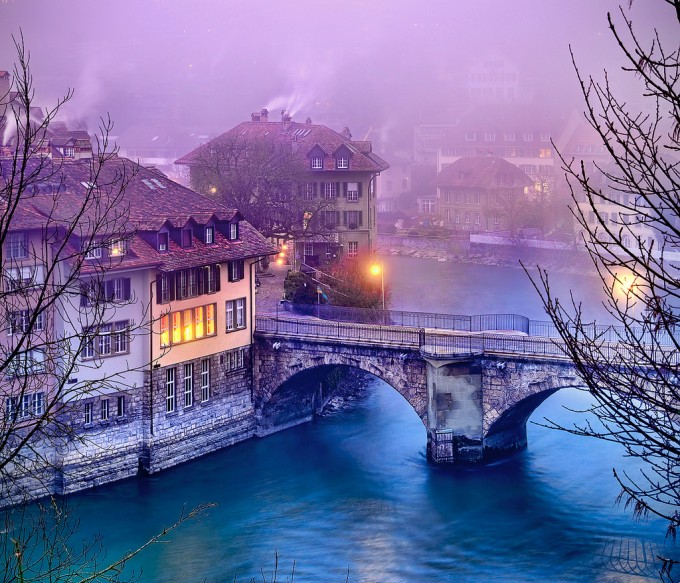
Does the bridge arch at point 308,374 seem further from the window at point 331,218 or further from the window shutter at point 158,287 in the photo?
the window at point 331,218

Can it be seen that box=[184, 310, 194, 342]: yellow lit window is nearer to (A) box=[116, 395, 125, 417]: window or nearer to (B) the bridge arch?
(A) box=[116, 395, 125, 417]: window

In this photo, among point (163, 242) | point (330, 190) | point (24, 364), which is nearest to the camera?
point (24, 364)

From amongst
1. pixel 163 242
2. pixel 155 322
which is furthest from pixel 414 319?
pixel 163 242

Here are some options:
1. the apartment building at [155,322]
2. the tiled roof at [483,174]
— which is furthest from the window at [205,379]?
the tiled roof at [483,174]

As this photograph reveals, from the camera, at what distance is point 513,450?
146 feet

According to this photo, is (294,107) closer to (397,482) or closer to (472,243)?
(472,243)

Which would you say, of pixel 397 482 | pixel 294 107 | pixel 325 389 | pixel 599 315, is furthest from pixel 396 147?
pixel 397 482

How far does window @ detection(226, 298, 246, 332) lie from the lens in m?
46.7

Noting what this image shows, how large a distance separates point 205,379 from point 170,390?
2256mm

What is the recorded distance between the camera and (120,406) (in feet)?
137

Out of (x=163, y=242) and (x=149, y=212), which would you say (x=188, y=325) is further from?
(x=149, y=212)

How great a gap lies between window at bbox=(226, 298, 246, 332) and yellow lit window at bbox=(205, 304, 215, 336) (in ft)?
3.31

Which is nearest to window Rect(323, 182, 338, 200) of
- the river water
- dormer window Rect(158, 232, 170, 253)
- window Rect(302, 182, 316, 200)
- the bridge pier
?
window Rect(302, 182, 316, 200)

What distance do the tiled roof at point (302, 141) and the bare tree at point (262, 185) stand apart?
100 cm
